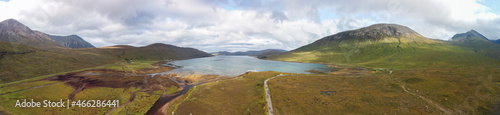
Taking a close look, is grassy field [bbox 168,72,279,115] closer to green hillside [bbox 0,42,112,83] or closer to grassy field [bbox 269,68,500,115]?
grassy field [bbox 269,68,500,115]

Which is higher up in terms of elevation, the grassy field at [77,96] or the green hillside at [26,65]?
the green hillside at [26,65]

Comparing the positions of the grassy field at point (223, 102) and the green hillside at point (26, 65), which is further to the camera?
the green hillside at point (26, 65)

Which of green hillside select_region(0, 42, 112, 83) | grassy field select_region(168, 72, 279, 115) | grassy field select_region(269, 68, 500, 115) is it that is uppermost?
green hillside select_region(0, 42, 112, 83)

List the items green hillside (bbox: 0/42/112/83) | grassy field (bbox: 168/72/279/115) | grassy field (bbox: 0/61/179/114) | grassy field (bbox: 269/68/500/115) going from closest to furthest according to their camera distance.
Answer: grassy field (bbox: 269/68/500/115) < grassy field (bbox: 0/61/179/114) < grassy field (bbox: 168/72/279/115) < green hillside (bbox: 0/42/112/83)

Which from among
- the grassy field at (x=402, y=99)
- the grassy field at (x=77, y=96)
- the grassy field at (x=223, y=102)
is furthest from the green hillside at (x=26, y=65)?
the grassy field at (x=402, y=99)

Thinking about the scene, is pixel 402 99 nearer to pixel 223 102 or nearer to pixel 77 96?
pixel 223 102

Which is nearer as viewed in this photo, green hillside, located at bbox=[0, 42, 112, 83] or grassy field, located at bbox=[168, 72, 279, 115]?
grassy field, located at bbox=[168, 72, 279, 115]

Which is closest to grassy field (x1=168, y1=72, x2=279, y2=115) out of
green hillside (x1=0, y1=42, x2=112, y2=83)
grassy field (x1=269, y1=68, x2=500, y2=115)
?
grassy field (x1=269, y1=68, x2=500, y2=115)

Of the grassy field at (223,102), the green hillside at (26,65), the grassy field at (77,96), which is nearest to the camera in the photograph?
the grassy field at (77,96)

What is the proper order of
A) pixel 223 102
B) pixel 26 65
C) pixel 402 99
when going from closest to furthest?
1. pixel 402 99
2. pixel 223 102
3. pixel 26 65

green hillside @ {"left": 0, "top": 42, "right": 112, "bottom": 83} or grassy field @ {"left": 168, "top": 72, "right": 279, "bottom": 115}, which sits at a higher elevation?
green hillside @ {"left": 0, "top": 42, "right": 112, "bottom": 83}

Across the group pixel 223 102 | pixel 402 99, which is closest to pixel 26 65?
pixel 223 102

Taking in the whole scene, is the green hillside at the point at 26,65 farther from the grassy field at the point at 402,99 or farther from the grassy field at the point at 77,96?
the grassy field at the point at 402,99

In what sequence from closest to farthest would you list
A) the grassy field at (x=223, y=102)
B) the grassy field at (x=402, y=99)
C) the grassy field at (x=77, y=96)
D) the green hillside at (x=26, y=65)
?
the grassy field at (x=402, y=99)
the grassy field at (x=77, y=96)
the grassy field at (x=223, y=102)
the green hillside at (x=26, y=65)
